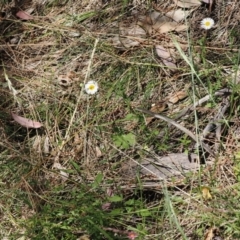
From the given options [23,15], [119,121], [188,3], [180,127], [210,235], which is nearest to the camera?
[210,235]

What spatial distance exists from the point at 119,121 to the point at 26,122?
1.57ft

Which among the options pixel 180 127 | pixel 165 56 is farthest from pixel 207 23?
pixel 180 127

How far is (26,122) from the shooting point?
9.10ft

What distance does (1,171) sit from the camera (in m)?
2.68

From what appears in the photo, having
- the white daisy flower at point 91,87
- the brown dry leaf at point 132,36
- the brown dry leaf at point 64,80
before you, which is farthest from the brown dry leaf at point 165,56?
the brown dry leaf at point 64,80

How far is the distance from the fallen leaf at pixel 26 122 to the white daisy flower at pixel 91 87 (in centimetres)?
29

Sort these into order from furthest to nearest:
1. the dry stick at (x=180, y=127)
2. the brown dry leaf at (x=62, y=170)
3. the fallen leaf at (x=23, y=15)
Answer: the fallen leaf at (x=23, y=15) < the brown dry leaf at (x=62, y=170) < the dry stick at (x=180, y=127)

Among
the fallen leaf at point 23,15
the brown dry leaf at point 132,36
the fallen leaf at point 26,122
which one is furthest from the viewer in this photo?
the fallen leaf at point 23,15

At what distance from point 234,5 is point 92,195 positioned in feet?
4.02

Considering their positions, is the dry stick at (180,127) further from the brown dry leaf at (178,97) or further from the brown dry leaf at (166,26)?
the brown dry leaf at (166,26)

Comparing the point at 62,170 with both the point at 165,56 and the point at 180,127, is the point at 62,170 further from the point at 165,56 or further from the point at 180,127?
the point at 165,56

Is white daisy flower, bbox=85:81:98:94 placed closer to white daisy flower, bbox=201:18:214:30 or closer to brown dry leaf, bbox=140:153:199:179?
brown dry leaf, bbox=140:153:199:179

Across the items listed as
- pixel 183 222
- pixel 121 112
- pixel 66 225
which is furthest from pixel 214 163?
pixel 66 225

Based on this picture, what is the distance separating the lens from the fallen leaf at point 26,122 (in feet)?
9.05
